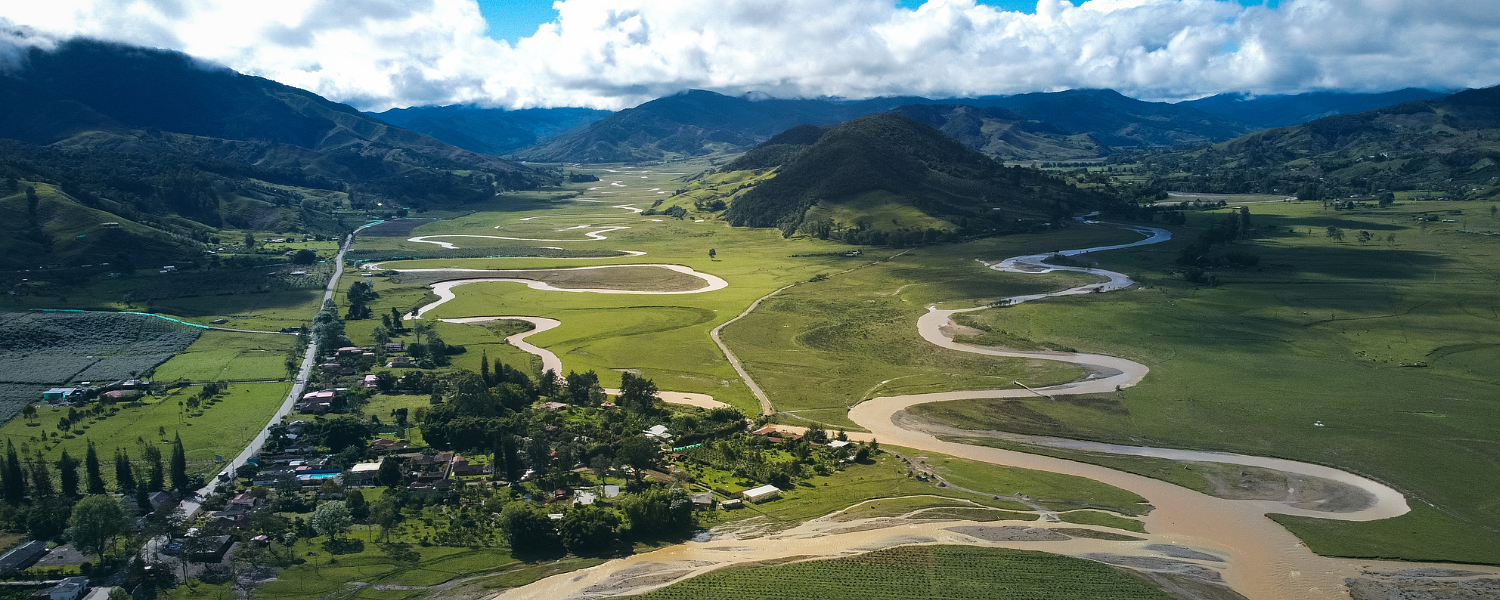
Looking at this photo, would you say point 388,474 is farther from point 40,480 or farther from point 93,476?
point 40,480

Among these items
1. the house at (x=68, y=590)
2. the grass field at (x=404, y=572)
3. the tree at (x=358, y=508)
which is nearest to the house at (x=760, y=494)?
the grass field at (x=404, y=572)

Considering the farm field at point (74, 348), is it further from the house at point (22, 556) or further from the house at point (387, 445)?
the house at point (387, 445)

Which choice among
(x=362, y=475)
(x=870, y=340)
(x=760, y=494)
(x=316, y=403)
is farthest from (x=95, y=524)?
(x=870, y=340)

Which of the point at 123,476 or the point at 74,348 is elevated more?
the point at 74,348

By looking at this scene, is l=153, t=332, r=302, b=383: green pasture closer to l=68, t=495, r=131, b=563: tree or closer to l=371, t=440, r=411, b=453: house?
l=371, t=440, r=411, b=453: house

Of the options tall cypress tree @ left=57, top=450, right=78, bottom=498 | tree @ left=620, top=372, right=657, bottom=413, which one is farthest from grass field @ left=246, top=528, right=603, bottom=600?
tree @ left=620, top=372, right=657, bottom=413

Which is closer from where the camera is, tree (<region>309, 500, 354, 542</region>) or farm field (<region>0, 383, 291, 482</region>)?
tree (<region>309, 500, 354, 542</region>)
